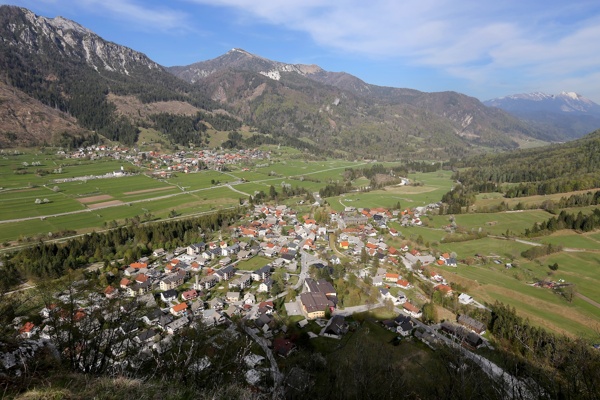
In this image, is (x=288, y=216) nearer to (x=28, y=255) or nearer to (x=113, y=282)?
(x=113, y=282)

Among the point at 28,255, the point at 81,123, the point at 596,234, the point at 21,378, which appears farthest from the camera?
the point at 81,123

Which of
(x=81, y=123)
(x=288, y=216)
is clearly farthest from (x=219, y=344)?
(x=81, y=123)

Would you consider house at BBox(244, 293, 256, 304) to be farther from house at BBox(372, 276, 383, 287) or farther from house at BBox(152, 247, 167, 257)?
house at BBox(152, 247, 167, 257)

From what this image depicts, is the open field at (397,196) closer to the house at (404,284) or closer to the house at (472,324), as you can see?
the house at (404,284)

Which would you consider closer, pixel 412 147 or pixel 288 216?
pixel 288 216

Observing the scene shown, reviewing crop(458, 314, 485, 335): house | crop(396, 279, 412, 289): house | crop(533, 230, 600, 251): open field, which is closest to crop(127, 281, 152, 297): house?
crop(396, 279, 412, 289): house

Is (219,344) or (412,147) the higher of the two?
(412,147)

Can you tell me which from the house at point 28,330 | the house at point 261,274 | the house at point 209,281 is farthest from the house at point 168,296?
the house at point 28,330
